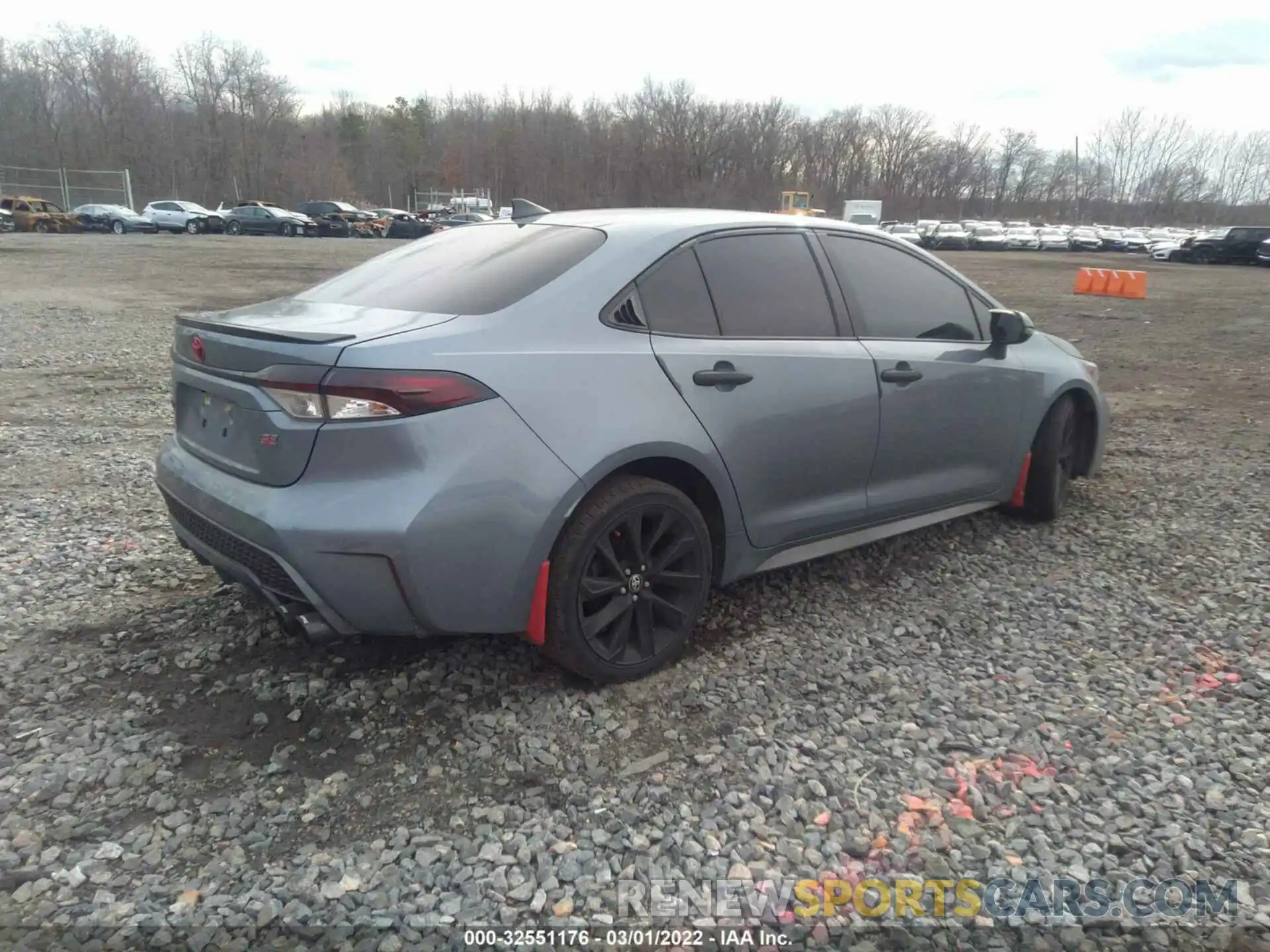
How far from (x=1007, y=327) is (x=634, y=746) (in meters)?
2.80

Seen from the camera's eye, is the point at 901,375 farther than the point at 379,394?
Yes

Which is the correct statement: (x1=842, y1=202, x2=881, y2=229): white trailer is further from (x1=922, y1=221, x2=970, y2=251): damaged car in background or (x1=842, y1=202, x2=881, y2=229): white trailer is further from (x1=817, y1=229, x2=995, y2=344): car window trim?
(x1=817, y1=229, x2=995, y2=344): car window trim

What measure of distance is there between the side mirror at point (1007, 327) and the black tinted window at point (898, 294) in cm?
8

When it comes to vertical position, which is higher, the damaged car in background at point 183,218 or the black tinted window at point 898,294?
the black tinted window at point 898,294

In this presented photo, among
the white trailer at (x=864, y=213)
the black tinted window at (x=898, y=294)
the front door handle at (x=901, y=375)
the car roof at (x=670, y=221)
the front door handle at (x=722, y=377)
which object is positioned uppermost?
the white trailer at (x=864, y=213)

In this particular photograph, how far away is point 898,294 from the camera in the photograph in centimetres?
415

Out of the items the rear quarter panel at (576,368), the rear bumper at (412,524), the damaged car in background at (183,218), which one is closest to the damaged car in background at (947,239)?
the damaged car in background at (183,218)

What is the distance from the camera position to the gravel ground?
227 centimetres

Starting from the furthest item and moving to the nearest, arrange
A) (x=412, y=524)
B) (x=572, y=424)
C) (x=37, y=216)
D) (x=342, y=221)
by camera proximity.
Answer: (x=342, y=221) < (x=37, y=216) < (x=572, y=424) < (x=412, y=524)

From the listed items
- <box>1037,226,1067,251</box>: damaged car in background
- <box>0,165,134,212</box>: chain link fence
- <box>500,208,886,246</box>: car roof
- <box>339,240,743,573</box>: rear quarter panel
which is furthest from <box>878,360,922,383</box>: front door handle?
<box>0,165,134,212</box>: chain link fence

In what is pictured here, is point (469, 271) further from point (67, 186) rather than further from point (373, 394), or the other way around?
point (67, 186)

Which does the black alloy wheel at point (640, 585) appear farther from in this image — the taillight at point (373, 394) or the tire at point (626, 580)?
the taillight at point (373, 394)

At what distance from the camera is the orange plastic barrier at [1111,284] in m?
21.4

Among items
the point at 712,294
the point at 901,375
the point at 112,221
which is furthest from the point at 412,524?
the point at 112,221
